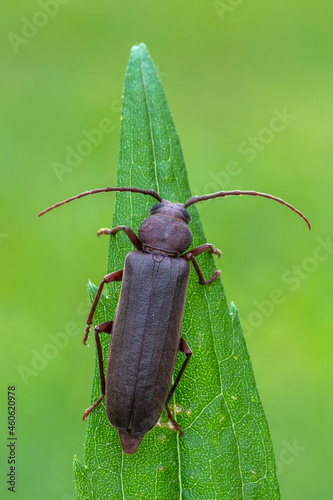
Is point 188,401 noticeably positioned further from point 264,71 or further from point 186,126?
point 264,71

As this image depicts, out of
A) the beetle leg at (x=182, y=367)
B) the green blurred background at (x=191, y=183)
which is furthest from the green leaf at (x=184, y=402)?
the green blurred background at (x=191, y=183)

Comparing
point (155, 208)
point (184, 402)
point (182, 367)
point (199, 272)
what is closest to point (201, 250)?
point (199, 272)

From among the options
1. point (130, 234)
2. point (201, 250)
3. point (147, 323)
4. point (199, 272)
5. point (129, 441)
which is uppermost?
point (130, 234)

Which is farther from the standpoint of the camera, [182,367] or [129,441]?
[182,367]

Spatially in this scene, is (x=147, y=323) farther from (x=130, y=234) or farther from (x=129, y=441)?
(x=129, y=441)

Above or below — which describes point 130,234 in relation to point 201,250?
above

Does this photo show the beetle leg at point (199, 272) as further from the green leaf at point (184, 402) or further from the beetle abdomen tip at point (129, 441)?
the beetle abdomen tip at point (129, 441)

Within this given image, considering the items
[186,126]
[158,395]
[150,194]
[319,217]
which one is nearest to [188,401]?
[158,395]
